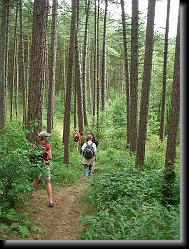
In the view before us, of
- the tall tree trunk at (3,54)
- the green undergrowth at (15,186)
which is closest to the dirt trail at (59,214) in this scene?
the green undergrowth at (15,186)

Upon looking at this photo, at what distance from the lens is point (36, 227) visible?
8.41 m

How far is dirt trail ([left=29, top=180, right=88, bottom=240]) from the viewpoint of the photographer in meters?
8.51

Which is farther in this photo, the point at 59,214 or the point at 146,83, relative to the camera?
the point at 146,83

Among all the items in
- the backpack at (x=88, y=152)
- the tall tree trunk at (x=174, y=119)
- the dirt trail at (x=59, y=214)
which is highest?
the tall tree trunk at (x=174, y=119)

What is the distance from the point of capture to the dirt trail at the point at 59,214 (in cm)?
851

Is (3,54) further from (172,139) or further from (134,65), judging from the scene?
(172,139)

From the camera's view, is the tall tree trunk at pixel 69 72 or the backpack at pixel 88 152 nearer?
A: the backpack at pixel 88 152

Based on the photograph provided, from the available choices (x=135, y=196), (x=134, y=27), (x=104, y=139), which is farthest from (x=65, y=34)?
(x=135, y=196)

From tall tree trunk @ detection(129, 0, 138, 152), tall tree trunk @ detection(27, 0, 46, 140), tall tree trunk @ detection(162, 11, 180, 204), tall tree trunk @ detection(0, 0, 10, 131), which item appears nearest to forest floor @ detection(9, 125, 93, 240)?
tall tree trunk @ detection(27, 0, 46, 140)

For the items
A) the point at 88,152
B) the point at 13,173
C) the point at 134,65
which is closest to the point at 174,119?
the point at 88,152

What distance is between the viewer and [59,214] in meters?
9.94

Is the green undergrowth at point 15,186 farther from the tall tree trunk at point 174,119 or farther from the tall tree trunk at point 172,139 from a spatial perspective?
the tall tree trunk at point 174,119

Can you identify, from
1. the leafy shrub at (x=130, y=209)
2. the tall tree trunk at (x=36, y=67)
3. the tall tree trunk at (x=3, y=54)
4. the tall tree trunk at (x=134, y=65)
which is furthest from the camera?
the tall tree trunk at (x=3, y=54)

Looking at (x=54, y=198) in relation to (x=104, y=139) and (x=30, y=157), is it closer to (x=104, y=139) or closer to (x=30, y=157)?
(x=30, y=157)
